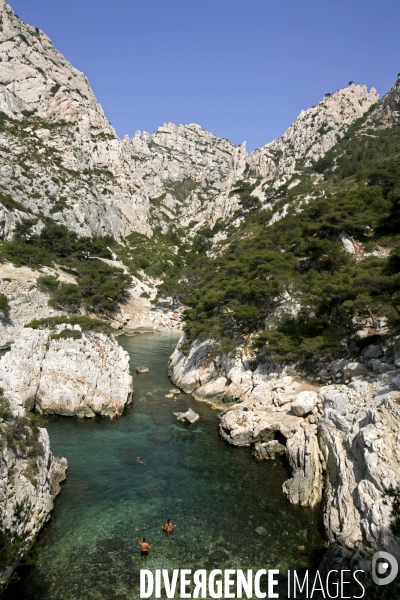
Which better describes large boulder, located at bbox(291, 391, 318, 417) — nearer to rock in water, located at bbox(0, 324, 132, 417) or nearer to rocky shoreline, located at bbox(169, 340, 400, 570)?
rocky shoreline, located at bbox(169, 340, 400, 570)

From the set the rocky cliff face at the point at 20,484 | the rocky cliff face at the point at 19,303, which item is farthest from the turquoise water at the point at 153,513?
the rocky cliff face at the point at 19,303

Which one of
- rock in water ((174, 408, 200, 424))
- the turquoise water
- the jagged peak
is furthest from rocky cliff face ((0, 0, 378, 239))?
the turquoise water

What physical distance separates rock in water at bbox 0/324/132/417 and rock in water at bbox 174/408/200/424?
5233 mm

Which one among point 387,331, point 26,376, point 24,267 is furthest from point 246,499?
point 24,267

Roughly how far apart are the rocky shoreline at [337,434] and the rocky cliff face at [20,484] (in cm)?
1263

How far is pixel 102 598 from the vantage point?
12844mm

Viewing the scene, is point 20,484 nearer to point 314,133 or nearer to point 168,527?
point 168,527

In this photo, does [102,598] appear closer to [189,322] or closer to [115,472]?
[115,472]

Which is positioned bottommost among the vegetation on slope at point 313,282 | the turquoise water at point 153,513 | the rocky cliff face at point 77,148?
the turquoise water at point 153,513

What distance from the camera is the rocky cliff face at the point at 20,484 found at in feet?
44.6

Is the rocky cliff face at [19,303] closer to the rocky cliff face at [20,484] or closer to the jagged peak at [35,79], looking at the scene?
the rocky cliff face at [20,484]

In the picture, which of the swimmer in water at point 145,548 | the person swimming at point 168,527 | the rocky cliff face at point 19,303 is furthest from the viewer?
the rocky cliff face at point 19,303

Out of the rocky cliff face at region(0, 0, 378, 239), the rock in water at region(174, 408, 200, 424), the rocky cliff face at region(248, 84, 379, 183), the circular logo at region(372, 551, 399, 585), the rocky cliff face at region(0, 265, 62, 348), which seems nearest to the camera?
the circular logo at region(372, 551, 399, 585)

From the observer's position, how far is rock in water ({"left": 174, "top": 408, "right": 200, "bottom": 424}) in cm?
2930
